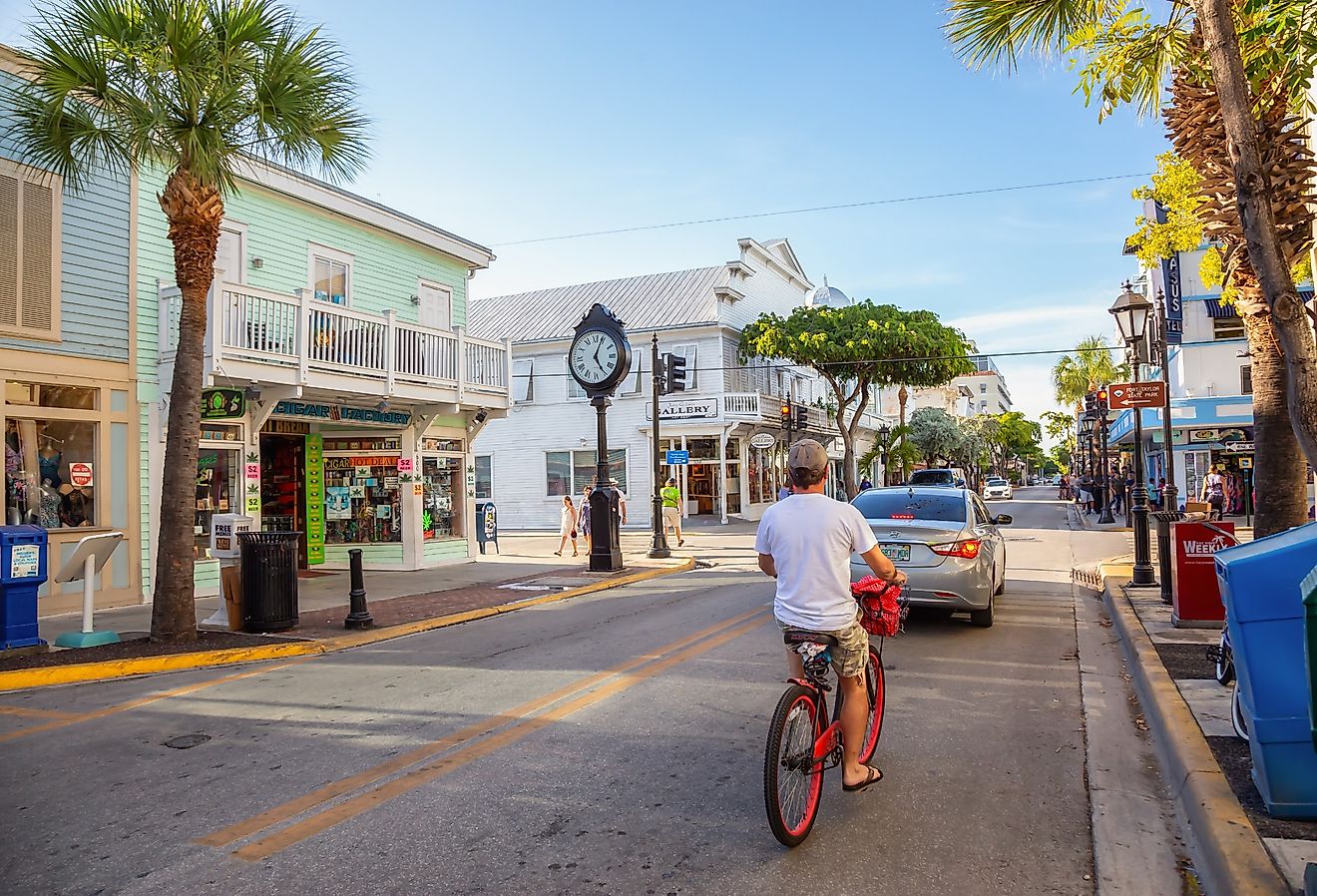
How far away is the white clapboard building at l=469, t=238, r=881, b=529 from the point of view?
34.3m

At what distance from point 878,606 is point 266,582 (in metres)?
7.94

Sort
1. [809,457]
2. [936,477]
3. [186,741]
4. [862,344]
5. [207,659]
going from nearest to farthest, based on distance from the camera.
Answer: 1. [809,457]
2. [186,741]
3. [207,659]
4. [936,477]
5. [862,344]

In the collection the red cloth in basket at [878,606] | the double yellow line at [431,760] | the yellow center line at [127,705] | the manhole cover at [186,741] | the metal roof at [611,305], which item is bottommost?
the yellow center line at [127,705]

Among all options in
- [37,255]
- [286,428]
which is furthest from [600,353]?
[37,255]

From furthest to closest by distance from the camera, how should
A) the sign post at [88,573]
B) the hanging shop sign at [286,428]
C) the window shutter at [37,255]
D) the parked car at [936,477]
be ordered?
the parked car at [936,477] → the hanging shop sign at [286,428] → the window shutter at [37,255] → the sign post at [88,573]

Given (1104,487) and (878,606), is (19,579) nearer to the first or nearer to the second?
(878,606)

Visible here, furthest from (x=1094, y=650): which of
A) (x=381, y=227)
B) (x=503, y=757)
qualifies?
(x=381, y=227)

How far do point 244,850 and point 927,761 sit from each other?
3.68 meters

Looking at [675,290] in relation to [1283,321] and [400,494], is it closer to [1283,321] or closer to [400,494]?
[400,494]

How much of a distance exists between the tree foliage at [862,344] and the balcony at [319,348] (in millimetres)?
18205

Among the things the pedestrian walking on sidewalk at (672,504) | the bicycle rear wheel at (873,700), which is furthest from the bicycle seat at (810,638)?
the pedestrian walking on sidewalk at (672,504)

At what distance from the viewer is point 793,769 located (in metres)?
3.97

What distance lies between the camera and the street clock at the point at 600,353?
54.1 feet

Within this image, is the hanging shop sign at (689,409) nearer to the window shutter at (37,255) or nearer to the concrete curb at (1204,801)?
the window shutter at (37,255)
